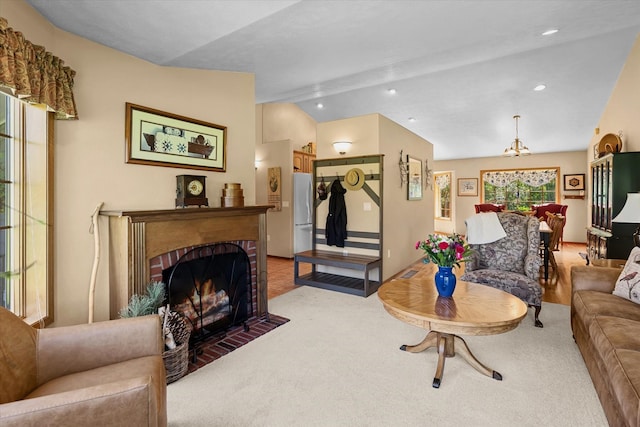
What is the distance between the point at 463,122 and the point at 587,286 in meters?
5.15

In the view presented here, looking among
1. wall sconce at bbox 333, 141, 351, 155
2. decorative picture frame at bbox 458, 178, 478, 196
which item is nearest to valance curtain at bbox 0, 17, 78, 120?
wall sconce at bbox 333, 141, 351, 155

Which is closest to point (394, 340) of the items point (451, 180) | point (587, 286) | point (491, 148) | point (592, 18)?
point (587, 286)

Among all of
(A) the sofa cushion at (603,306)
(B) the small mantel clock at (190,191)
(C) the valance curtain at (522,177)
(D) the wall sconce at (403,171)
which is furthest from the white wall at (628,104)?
(B) the small mantel clock at (190,191)

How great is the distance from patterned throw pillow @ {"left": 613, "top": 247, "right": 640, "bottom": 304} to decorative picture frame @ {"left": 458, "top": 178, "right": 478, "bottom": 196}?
25.7ft

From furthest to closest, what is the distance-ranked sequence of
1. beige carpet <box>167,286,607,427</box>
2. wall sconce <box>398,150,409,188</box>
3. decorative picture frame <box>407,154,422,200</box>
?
decorative picture frame <box>407,154,422,200</box>, wall sconce <box>398,150,409,188</box>, beige carpet <box>167,286,607,427</box>

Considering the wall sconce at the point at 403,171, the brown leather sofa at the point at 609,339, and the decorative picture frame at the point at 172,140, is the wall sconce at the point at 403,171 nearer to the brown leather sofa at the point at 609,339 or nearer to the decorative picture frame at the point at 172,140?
the brown leather sofa at the point at 609,339

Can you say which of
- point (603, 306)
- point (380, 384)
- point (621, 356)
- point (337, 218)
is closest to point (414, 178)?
point (337, 218)

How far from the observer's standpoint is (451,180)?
33.6 ft

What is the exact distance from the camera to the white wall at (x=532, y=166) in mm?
8367

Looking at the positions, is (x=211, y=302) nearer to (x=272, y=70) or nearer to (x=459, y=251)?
(x=459, y=251)

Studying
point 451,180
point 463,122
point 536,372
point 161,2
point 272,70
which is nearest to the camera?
point 161,2

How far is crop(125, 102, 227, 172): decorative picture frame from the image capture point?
2.55m

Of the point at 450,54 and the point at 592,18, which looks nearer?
the point at 592,18

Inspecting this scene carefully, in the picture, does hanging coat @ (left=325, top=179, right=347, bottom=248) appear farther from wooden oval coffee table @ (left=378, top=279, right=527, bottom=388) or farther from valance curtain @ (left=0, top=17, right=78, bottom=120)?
valance curtain @ (left=0, top=17, right=78, bottom=120)
